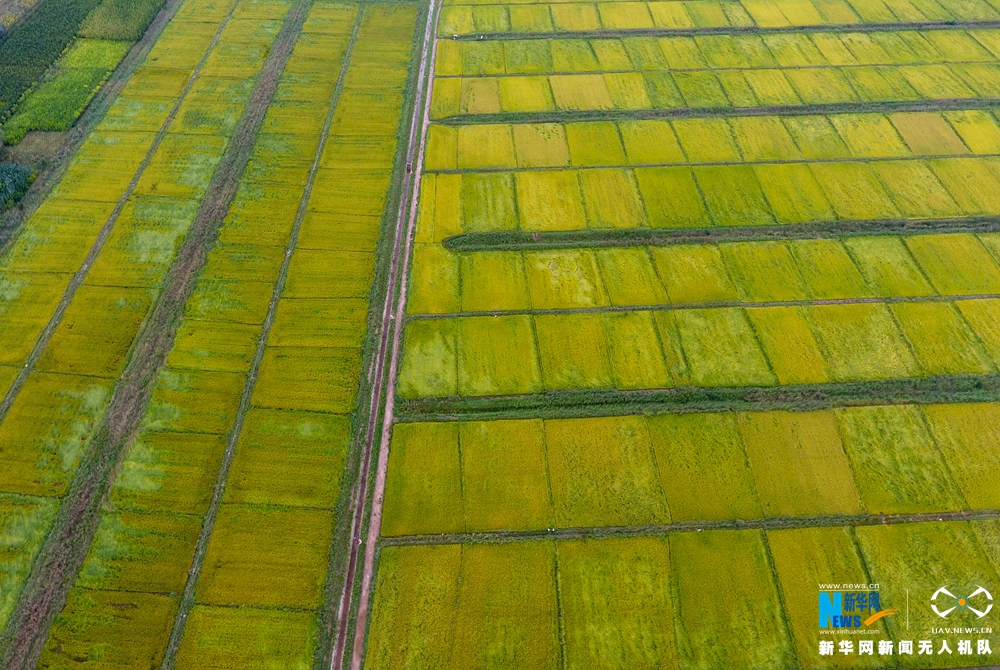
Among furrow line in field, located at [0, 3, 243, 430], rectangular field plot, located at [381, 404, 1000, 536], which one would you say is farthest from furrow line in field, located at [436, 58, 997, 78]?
rectangular field plot, located at [381, 404, 1000, 536]

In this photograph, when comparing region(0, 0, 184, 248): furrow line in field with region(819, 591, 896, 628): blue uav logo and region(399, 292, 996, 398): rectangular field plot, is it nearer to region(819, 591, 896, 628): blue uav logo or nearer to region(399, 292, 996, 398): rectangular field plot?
region(399, 292, 996, 398): rectangular field plot

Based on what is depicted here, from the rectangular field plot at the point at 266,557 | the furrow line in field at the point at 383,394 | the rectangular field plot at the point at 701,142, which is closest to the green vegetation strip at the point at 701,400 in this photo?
the furrow line in field at the point at 383,394

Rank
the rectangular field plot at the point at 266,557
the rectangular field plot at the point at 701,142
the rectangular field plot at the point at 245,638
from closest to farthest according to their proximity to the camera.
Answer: the rectangular field plot at the point at 245,638 < the rectangular field plot at the point at 266,557 < the rectangular field plot at the point at 701,142

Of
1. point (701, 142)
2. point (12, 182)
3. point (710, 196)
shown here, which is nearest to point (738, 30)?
point (701, 142)

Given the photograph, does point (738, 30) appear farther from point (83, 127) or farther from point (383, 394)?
point (83, 127)

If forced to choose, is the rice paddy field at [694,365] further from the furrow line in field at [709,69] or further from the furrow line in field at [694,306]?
the furrow line in field at [709,69]

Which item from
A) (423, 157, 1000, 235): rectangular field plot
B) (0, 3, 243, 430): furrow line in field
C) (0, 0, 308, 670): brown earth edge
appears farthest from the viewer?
(423, 157, 1000, 235): rectangular field plot

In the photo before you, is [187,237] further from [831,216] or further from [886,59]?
[886,59]
